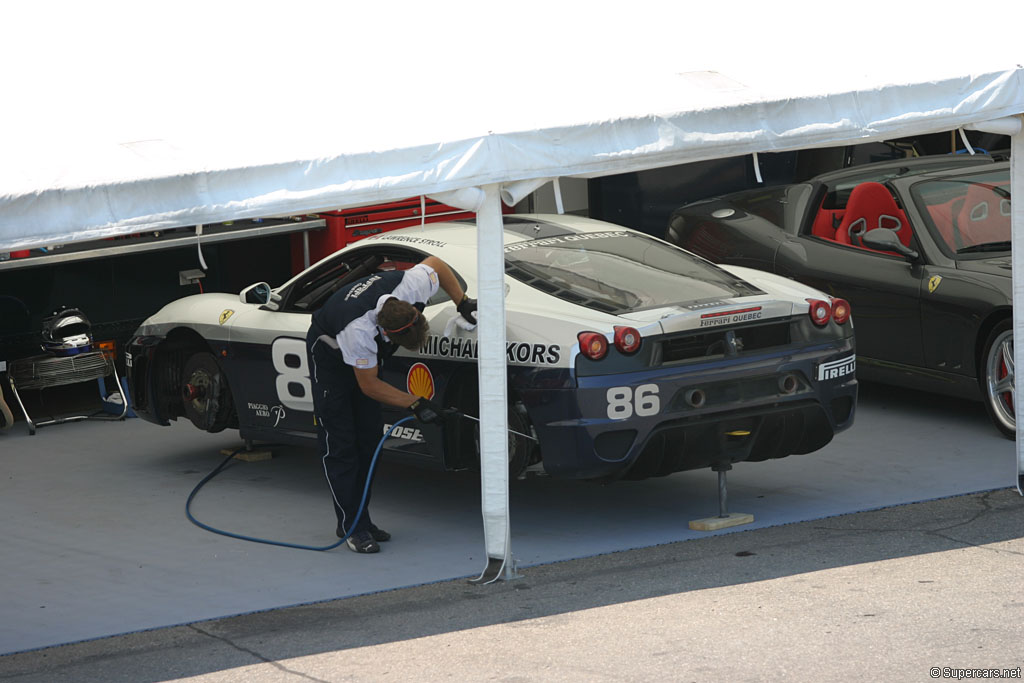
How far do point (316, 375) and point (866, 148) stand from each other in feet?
32.3

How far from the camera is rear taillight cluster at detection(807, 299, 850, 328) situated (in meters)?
7.23

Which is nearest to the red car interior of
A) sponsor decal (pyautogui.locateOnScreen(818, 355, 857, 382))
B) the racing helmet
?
sponsor decal (pyautogui.locateOnScreen(818, 355, 857, 382))

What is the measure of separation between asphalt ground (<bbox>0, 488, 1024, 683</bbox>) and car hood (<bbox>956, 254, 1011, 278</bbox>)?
85.9 inches

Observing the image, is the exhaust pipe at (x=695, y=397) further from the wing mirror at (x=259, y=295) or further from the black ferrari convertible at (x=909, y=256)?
the wing mirror at (x=259, y=295)

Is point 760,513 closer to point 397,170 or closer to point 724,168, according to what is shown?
point 397,170

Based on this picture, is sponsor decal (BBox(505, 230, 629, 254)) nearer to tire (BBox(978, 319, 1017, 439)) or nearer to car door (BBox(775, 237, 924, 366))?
car door (BBox(775, 237, 924, 366))

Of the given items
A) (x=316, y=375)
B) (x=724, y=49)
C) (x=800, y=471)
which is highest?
(x=724, y=49)

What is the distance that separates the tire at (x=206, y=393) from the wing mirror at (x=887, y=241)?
4126 millimetres

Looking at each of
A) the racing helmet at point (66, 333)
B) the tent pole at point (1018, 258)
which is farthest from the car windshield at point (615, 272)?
the racing helmet at point (66, 333)

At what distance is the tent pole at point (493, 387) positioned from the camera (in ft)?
21.1

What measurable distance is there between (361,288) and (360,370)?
1.46 feet

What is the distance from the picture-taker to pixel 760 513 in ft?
24.8

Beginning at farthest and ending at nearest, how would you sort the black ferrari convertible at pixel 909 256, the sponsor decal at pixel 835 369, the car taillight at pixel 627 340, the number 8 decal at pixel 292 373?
the black ferrari convertible at pixel 909 256, the number 8 decal at pixel 292 373, the sponsor decal at pixel 835 369, the car taillight at pixel 627 340

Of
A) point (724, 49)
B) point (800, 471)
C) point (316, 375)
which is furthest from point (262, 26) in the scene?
point (800, 471)
